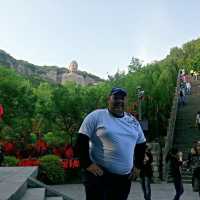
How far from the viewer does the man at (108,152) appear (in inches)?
198

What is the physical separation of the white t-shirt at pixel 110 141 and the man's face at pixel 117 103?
6 centimetres

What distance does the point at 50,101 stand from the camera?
36.3 m

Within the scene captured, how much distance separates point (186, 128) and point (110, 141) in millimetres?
25834

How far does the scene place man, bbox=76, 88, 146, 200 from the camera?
5.02m

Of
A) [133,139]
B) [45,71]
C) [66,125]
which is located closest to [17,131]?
[66,125]

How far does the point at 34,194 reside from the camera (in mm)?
8578

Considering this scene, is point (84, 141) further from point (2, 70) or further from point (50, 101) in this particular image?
point (2, 70)

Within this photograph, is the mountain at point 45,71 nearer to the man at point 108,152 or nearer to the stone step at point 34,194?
the stone step at point 34,194

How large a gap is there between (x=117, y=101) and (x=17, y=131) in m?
29.0

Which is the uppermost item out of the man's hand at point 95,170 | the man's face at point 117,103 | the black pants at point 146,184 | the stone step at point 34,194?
the man's face at point 117,103

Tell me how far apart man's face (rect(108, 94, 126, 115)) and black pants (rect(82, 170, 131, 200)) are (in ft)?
2.06

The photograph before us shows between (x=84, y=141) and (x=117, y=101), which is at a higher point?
(x=117, y=101)

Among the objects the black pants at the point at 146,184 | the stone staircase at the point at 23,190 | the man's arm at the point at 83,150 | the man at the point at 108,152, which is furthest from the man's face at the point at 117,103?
the black pants at the point at 146,184

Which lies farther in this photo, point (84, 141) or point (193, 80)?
point (193, 80)
